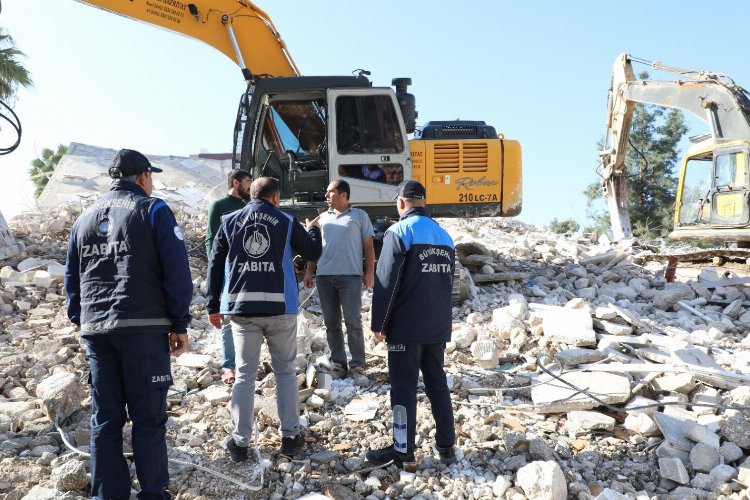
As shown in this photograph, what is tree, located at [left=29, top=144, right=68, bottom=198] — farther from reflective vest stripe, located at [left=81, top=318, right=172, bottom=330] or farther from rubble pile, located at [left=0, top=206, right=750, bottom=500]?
reflective vest stripe, located at [left=81, top=318, right=172, bottom=330]

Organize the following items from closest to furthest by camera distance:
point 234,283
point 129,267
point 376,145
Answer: point 129,267
point 234,283
point 376,145

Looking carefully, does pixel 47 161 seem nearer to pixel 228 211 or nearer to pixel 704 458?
pixel 228 211

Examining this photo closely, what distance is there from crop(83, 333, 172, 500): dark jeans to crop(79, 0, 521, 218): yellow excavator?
4776 millimetres

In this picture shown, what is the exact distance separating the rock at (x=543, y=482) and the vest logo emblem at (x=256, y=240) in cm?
210

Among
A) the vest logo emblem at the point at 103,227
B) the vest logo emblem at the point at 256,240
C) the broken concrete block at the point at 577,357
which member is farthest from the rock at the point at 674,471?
the vest logo emblem at the point at 103,227

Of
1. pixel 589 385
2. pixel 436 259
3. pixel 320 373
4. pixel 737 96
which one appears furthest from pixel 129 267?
pixel 737 96

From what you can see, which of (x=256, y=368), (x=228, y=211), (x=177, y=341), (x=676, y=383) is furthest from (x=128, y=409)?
(x=676, y=383)

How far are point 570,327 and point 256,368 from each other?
11.4 ft

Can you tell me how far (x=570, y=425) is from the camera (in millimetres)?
4652

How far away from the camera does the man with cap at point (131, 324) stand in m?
3.43

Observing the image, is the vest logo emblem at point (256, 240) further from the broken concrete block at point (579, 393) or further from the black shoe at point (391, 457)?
the broken concrete block at point (579, 393)

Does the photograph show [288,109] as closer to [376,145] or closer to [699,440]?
[376,145]

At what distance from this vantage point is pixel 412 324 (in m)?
4.05

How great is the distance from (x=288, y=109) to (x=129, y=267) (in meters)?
5.25
